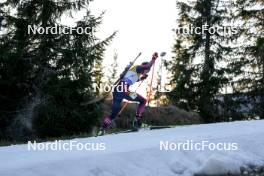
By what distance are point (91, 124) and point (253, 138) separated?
1204 cm

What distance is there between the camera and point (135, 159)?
8.00 meters

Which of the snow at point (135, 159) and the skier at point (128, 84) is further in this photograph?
the skier at point (128, 84)

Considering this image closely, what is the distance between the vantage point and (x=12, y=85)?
823 inches

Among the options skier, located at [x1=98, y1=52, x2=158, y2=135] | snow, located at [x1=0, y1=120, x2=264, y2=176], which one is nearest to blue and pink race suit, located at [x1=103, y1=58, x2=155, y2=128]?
skier, located at [x1=98, y1=52, x2=158, y2=135]

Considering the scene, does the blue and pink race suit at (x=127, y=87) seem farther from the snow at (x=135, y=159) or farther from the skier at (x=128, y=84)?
the snow at (x=135, y=159)

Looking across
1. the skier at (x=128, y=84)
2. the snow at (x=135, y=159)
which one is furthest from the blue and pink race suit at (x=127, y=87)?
the snow at (x=135, y=159)

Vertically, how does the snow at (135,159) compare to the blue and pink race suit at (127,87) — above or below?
below

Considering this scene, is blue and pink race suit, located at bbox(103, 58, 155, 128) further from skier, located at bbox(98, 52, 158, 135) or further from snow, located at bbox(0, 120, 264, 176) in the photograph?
→ snow, located at bbox(0, 120, 264, 176)

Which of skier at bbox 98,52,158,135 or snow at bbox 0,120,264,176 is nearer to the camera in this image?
snow at bbox 0,120,264,176

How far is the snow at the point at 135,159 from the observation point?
715 cm

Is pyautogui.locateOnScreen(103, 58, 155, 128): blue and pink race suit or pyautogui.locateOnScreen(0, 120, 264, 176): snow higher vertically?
pyautogui.locateOnScreen(103, 58, 155, 128): blue and pink race suit

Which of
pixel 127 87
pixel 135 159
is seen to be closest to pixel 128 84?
pixel 127 87

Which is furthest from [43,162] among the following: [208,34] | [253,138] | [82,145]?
[208,34]

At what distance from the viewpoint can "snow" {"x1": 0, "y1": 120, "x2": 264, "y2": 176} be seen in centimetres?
715
